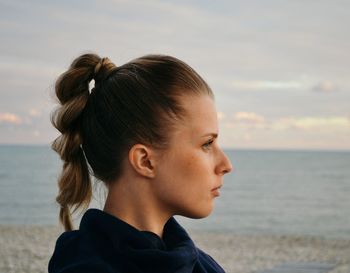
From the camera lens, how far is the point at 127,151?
1.65 m

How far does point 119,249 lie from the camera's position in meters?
1.59

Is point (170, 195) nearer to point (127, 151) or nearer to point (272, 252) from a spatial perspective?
point (127, 151)

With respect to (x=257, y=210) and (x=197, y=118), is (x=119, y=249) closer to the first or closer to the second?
(x=197, y=118)

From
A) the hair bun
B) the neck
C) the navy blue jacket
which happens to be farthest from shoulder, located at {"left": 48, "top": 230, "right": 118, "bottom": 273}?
the hair bun

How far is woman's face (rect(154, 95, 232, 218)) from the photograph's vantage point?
1633 millimetres

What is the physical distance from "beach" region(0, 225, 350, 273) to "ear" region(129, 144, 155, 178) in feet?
23.6

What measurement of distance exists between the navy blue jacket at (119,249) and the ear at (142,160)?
0.12 metres

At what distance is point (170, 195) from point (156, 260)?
16cm

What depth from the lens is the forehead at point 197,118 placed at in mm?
1647

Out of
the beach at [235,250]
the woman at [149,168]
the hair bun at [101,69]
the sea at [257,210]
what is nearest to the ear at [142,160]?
the woman at [149,168]

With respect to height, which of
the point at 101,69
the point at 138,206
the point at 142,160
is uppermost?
the point at 101,69

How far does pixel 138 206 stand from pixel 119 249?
0.11 meters

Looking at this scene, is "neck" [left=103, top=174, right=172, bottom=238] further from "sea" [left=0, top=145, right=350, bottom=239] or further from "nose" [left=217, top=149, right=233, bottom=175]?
"sea" [left=0, top=145, right=350, bottom=239]

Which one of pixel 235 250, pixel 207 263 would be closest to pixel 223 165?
pixel 207 263
